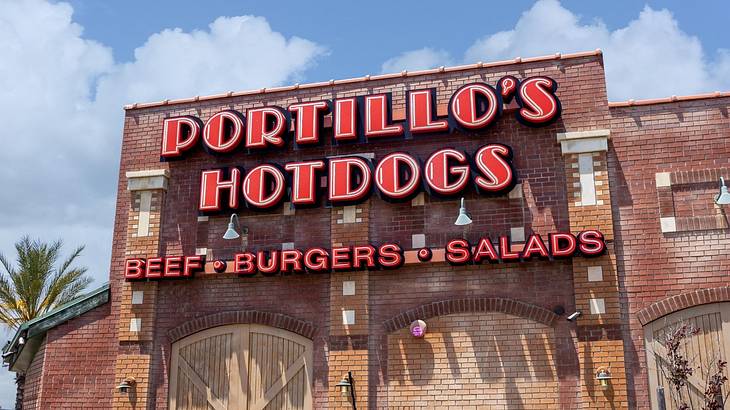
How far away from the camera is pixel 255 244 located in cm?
1905

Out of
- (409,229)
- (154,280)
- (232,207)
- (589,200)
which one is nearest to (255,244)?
(232,207)

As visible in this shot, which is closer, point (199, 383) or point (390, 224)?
point (390, 224)

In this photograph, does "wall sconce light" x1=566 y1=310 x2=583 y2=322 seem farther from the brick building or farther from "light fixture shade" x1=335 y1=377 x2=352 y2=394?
"light fixture shade" x1=335 y1=377 x2=352 y2=394

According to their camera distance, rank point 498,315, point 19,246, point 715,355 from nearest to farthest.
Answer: point 715,355 → point 498,315 → point 19,246

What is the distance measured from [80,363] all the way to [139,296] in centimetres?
226

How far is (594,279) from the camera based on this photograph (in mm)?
16516

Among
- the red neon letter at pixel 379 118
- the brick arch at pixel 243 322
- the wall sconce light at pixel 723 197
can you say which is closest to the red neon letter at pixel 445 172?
the red neon letter at pixel 379 118

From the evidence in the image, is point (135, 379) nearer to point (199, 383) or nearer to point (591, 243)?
point (199, 383)

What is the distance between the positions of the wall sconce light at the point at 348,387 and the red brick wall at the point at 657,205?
5822 millimetres

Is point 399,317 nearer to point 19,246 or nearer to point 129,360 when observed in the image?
point 129,360

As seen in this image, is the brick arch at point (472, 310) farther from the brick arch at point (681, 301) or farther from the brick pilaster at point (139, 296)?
the brick pilaster at point (139, 296)

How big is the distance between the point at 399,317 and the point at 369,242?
1891mm

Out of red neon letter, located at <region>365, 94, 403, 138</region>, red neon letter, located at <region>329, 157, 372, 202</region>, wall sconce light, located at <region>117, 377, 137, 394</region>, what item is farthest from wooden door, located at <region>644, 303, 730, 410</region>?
wall sconce light, located at <region>117, 377, 137, 394</region>

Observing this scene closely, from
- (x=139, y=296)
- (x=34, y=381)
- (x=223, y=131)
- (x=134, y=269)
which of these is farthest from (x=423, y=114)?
(x=34, y=381)
